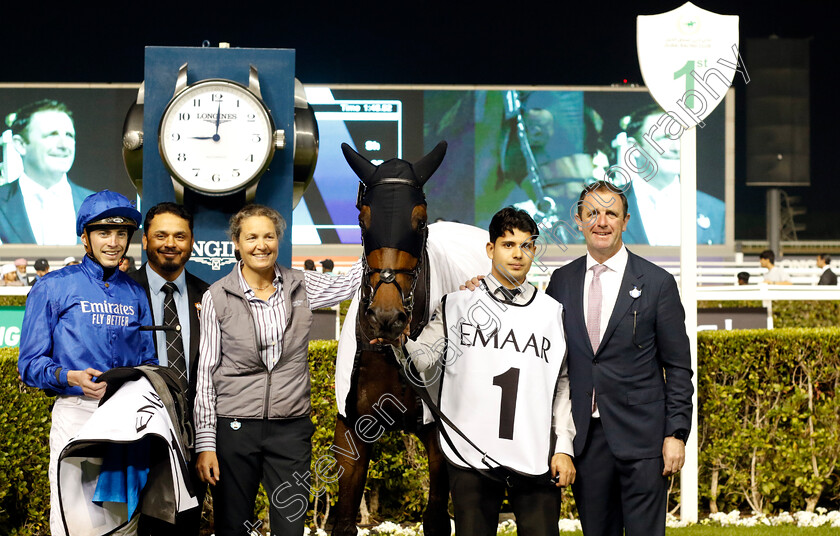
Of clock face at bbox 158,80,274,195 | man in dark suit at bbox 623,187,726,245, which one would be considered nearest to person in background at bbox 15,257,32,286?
clock face at bbox 158,80,274,195

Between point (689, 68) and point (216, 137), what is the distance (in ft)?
9.65

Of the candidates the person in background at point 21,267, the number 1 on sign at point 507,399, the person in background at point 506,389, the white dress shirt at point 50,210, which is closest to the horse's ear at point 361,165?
the person in background at point 506,389

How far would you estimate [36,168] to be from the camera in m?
21.2

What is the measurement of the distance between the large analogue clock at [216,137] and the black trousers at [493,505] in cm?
178

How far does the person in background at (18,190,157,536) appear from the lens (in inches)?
117

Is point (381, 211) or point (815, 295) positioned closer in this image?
point (381, 211)

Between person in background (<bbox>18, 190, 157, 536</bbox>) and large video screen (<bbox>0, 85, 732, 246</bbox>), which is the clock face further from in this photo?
large video screen (<bbox>0, 85, 732, 246</bbox>)

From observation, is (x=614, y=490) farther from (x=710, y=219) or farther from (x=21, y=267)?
(x=710, y=219)

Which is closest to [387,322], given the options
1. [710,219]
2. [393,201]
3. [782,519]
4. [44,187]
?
[393,201]

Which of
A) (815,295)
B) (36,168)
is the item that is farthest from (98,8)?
(815,295)

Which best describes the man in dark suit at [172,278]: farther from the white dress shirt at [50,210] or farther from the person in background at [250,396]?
the white dress shirt at [50,210]

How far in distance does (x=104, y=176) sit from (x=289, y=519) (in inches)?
787

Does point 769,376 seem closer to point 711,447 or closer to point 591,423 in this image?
point 711,447

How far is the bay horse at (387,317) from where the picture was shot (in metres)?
3.09
